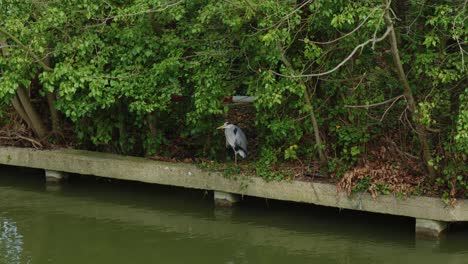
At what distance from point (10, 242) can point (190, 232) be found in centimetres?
215

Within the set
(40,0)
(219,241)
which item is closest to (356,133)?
(219,241)

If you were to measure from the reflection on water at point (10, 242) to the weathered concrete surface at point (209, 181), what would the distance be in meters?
1.77

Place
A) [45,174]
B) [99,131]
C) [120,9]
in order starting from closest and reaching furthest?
[120,9]
[99,131]
[45,174]

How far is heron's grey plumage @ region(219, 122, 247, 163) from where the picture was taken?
10664 millimetres

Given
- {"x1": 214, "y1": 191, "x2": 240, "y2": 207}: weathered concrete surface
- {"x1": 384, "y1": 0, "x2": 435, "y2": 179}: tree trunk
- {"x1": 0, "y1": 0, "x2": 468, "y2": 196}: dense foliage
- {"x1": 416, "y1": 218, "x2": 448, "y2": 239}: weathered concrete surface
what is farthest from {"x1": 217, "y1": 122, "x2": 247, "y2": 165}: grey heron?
{"x1": 416, "y1": 218, "x2": 448, "y2": 239}: weathered concrete surface

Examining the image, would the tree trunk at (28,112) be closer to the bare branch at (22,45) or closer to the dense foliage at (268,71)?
the dense foliage at (268,71)

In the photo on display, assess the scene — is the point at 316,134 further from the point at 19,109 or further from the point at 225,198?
the point at 19,109

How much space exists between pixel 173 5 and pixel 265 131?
2416 millimetres

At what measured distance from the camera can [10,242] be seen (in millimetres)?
9336

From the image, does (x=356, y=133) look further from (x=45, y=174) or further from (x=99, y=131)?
(x=45, y=174)

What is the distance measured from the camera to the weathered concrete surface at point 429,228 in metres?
9.19

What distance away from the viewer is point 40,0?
36.4 ft

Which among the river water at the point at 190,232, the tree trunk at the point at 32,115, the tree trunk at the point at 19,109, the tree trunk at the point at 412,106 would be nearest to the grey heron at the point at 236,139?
the river water at the point at 190,232

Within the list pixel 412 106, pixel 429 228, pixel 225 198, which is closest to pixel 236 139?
pixel 225 198
